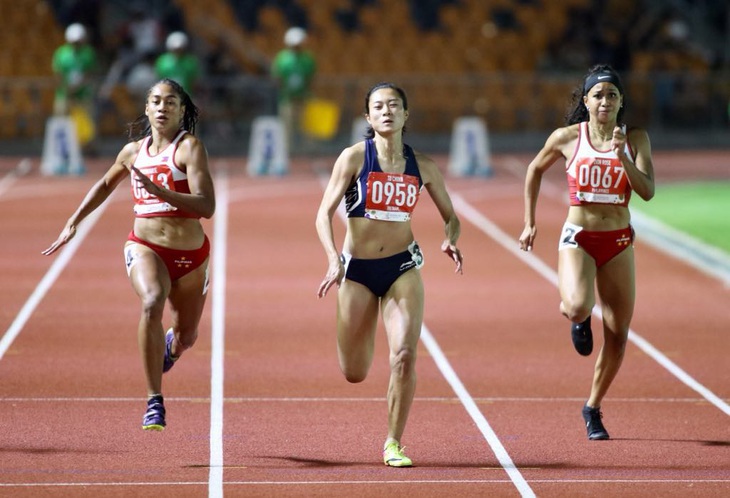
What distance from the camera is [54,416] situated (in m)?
9.46

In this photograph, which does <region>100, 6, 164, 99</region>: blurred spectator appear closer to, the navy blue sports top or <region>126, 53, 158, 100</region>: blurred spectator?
<region>126, 53, 158, 100</region>: blurred spectator

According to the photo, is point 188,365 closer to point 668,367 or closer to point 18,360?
point 18,360

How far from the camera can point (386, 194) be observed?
26.6ft

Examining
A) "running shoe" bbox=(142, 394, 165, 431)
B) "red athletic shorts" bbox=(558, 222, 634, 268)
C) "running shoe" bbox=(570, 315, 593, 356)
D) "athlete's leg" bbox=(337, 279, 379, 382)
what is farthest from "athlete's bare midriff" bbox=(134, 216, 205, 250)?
"running shoe" bbox=(570, 315, 593, 356)

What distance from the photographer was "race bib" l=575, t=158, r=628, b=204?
8727 mm

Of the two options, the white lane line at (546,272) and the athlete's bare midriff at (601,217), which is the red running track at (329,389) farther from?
the athlete's bare midriff at (601,217)

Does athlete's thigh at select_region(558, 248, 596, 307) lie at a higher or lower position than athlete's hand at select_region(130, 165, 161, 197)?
lower

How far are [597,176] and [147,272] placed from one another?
2.64m

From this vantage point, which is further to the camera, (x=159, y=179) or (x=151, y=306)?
(x=159, y=179)

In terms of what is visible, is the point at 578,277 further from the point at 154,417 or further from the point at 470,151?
the point at 470,151

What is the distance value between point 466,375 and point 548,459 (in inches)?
107

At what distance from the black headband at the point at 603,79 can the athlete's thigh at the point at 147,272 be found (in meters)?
2.68

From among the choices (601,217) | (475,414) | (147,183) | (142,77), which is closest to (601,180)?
(601,217)

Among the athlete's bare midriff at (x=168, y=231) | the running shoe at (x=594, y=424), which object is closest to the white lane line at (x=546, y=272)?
the running shoe at (x=594, y=424)
